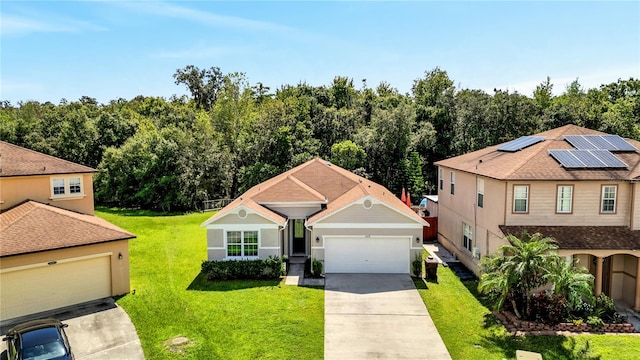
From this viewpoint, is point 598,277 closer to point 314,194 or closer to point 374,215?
point 374,215

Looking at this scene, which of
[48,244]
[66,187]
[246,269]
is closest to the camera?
[48,244]

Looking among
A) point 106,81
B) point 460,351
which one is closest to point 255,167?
point 106,81

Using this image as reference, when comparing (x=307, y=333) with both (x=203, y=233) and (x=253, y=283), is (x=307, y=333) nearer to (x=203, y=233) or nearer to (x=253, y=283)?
(x=253, y=283)

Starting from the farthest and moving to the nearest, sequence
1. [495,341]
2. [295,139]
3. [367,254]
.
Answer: [295,139] → [367,254] → [495,341]

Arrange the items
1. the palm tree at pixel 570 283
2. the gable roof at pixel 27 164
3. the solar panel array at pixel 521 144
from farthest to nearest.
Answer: the solar panel array at pixel 521 144 < the gable roof at pixel 27 164 < the palm tree at pixel 570 283

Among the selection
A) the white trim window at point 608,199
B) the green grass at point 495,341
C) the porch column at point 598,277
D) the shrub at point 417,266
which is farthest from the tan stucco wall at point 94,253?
the white trim window at point 608,199

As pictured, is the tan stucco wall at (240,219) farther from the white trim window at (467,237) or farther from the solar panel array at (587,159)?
the solar panel array at (587,159)

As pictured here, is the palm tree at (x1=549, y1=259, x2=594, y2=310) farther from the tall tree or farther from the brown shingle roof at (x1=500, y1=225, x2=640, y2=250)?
the tall tree

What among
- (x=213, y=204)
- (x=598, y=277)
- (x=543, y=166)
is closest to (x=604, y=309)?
(x=598, y=277)
